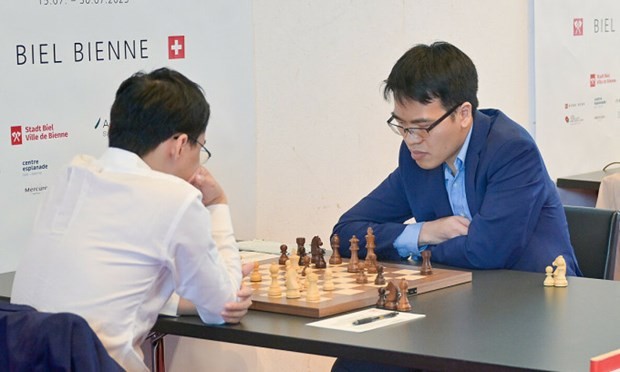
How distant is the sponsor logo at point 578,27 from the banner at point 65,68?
8.63 ft

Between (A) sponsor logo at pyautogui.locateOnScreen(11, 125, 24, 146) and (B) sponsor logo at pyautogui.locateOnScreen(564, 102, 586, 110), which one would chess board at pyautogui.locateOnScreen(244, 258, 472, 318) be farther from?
(B) sponsor logo at pyautogui.locateOnScreen(564, 102, 586, 110)

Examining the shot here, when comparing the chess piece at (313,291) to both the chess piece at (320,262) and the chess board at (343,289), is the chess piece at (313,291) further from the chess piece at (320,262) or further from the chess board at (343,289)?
the chess piece at (320,262)

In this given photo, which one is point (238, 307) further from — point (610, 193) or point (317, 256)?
point (610, 193)

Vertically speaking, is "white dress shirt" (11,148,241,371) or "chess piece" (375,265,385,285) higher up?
"white dress shirt" (11,148,241,371)

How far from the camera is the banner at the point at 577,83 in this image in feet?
18.4

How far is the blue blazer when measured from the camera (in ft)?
10.4

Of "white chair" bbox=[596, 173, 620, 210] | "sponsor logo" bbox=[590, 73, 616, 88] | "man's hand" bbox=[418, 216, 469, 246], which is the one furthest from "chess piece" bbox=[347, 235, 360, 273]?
"sponsor logo" bbox=[590, 73, 616, 88]

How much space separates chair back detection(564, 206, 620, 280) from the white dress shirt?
1.56 metres

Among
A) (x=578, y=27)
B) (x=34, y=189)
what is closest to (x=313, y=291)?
(x=34, y=189)

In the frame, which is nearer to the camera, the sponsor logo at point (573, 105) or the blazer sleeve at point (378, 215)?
the blazer sleeve at point (378, 215)

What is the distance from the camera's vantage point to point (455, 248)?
318 cm

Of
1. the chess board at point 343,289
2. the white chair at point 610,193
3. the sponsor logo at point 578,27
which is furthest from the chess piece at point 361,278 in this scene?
the sponsor logo at point 578,27

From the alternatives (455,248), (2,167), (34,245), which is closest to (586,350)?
(455,248)

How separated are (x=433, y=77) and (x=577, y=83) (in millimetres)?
2833
